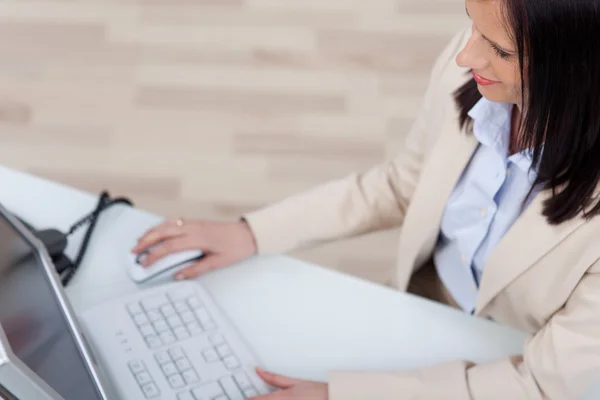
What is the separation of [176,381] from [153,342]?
6cm

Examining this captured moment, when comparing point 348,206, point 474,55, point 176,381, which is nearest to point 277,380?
point 176,381

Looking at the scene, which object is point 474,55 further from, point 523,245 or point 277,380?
point 277,380

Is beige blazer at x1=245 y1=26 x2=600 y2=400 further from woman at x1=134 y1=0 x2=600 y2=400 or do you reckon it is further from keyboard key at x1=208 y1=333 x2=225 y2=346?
keyboard key at x1=208 y1=333 x2=225 y2=346

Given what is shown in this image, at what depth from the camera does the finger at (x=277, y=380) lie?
0.85 meters

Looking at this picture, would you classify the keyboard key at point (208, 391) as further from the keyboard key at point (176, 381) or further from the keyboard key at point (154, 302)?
the keyboard key at point (154, 302)

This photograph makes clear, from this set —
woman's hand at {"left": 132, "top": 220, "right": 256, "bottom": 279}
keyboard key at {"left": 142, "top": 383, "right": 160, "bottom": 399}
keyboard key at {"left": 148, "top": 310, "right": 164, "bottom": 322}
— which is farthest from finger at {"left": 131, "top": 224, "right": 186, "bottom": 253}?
keyboard key at {"left": 142, "top": 383, "right": 160, "bottom": 399}

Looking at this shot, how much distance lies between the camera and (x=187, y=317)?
907 millimetres

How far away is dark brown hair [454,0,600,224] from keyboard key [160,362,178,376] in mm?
492

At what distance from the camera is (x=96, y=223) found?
1.02 meters

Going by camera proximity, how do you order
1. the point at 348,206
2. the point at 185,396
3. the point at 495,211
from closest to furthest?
the point at 185,396
the point at 495,211
the point at 348,206

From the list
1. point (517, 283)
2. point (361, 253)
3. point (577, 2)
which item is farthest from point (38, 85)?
point (577, 2)

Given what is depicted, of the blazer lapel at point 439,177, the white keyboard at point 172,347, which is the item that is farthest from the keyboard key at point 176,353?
the blazer lapel at point 439,177

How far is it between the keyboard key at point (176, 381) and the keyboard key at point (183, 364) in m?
0.01

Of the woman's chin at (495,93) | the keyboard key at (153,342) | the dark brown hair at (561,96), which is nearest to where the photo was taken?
the dark brown hair at (561,96)
